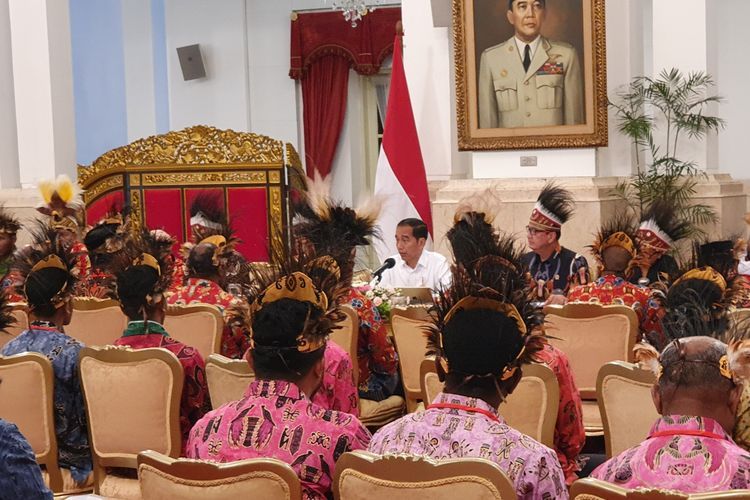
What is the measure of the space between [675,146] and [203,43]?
713 centimetres

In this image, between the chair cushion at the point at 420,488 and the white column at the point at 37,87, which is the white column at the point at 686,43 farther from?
the chair cushion at the point at 420,488

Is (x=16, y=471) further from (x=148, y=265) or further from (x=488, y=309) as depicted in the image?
(x=148, y=265)

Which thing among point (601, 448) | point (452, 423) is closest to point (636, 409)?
point (452, 423)

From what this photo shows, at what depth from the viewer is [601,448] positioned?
4195 mm

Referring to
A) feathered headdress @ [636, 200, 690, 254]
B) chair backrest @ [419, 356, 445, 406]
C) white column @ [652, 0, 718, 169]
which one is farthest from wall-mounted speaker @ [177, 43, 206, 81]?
chair backrest @ [419, 356, 445, 406]

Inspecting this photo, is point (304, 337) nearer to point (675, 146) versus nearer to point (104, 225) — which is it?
point (104, 225)

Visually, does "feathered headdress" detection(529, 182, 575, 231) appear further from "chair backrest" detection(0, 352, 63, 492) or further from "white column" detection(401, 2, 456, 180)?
"chair backrest" detection(0, 352, 63, 492)

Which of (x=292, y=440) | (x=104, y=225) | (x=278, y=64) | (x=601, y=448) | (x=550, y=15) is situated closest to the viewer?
(x=292, y=440)

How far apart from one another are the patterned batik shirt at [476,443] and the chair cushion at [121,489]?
1475 millimetres

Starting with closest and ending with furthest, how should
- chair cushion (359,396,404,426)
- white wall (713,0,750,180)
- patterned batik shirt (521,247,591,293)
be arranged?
chair cushion (359,396,404,426) → patterned batik shirt (521,247,591,293) → white wall (713,0,750,180)

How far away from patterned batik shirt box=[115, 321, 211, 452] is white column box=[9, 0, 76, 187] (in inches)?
236

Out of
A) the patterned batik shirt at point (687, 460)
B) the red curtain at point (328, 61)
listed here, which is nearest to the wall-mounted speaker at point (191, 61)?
the red curtain at point (328, 61)

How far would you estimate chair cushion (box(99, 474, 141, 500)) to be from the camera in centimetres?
356

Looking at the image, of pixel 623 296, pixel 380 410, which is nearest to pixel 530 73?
pixel 623 296
